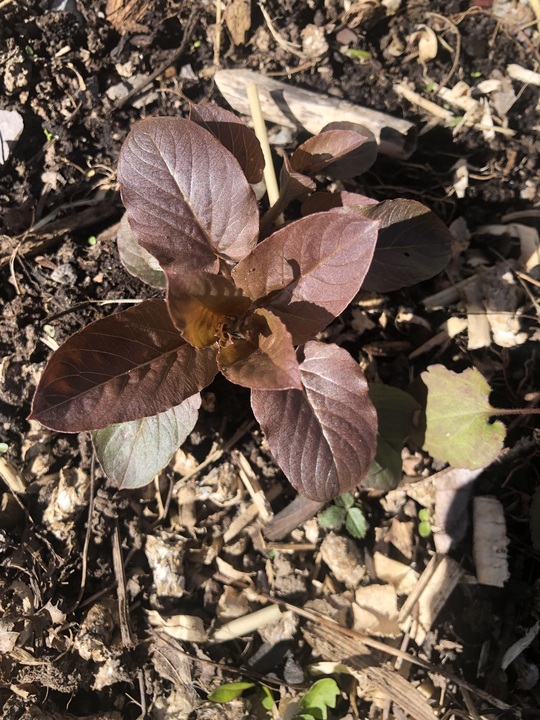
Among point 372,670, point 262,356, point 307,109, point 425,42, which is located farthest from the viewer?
point 425,42

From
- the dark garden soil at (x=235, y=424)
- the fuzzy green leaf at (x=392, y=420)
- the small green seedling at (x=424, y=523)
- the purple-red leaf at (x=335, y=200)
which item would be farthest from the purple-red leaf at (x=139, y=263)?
the small green seedling at (x=424, y=523)

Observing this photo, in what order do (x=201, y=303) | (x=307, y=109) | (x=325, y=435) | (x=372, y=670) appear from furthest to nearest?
(x=307, y=109)
(x=372, y=670)
(x=325, y=435)
(x=201, y=303)

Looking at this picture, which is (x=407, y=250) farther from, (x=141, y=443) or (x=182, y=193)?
(x=141, y=443)

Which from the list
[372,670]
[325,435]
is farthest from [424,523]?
[325,435]

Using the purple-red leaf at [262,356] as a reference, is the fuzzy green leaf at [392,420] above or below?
below

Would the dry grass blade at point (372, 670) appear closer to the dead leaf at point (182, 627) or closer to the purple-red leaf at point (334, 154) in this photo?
the dead leaf at point (182, 627)

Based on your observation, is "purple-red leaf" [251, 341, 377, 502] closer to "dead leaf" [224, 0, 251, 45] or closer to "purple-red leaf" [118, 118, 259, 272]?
"purple-red leaf" [118, 118, 259, 272]

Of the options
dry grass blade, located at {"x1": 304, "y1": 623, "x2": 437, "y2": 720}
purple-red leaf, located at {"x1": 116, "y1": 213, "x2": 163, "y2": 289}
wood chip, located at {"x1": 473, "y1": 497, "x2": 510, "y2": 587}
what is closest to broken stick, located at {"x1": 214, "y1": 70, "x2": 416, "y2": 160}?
purple-red leaf, located at {"x1": 116, "y1": 213, "x2": 163, "y2": 289}
